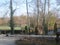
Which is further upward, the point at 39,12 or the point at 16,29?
the point at 39,12

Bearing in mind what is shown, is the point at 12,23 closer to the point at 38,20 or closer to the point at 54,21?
the point at 38,20

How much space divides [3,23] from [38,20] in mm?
6234

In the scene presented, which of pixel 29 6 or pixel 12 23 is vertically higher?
pixel 29 6

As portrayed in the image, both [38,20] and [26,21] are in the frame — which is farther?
[26,21]

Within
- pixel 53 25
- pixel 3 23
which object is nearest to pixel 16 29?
pixel 3 23

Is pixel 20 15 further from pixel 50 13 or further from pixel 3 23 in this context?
pixel 50 13

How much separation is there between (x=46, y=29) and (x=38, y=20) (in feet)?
5.71

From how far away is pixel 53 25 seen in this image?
2797 centimetres

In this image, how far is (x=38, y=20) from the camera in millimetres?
27047

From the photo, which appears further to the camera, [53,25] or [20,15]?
[20,15]

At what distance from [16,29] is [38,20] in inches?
141

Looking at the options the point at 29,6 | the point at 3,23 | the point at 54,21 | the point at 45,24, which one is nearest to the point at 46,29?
the point at 45,24

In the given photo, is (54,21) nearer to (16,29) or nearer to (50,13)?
(50,13)

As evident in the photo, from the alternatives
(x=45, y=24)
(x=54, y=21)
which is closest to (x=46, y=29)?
(x=45, y=24)
